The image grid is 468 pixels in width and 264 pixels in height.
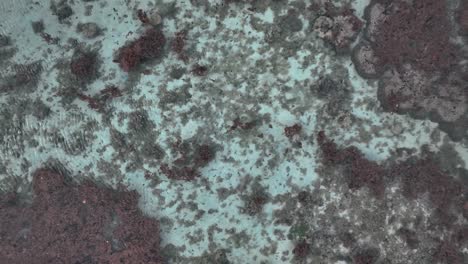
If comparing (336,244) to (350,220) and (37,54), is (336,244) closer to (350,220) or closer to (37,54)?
(350,220)

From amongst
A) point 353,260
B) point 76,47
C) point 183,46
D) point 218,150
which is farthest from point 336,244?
point 76,47

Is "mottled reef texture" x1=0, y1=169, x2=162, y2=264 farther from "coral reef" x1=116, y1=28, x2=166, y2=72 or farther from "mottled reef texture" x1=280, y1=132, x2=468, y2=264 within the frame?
"mottled reef texture" x1=280, y1=132, x2=468, y2=264

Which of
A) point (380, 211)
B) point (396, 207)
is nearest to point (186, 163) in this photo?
point (380, 211)

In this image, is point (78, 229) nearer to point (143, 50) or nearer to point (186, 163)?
point (186, 163)

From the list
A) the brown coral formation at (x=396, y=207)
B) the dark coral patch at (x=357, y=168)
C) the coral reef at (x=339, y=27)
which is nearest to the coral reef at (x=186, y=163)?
the brown coral formation at (x=396, y=207)

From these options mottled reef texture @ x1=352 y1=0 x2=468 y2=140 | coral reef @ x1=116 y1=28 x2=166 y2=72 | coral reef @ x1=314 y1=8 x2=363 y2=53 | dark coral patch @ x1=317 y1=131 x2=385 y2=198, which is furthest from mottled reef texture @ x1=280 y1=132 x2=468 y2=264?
coral reef @ x1=116 y1=28 x2=166 y2=72
